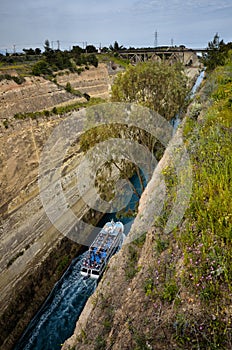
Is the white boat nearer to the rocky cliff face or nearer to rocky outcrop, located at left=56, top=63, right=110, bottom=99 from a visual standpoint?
the rocky cliff face

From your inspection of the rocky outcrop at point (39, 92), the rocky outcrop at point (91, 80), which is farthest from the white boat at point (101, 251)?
the rocky outcrop at point (91, 80)

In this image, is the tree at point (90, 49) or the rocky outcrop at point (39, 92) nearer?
the rocky outcrop at point (39, 92)

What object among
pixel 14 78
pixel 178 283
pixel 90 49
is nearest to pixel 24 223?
pixel 14 78

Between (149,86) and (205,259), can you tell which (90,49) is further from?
(205,259)

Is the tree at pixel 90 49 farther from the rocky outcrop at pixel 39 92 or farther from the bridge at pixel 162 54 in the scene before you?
the rocky outcrop at pixel 39 92

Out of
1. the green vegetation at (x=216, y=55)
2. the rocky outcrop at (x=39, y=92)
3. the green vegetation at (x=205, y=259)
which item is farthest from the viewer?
the green vegetation at (x=216, y=55)

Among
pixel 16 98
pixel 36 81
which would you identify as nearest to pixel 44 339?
pixel 16 98
